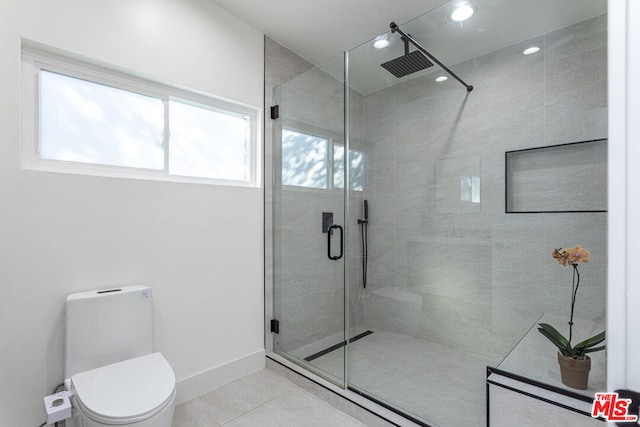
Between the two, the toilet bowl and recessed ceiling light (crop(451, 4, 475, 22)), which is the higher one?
recessed ceiling light (crop(451, 4, 475, 22))

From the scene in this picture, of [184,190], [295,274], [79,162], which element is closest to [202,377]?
[295,274]

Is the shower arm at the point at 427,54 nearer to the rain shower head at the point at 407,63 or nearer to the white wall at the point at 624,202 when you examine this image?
the rain shower head at the point at 407,63

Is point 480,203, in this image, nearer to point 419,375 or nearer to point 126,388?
point 419,375

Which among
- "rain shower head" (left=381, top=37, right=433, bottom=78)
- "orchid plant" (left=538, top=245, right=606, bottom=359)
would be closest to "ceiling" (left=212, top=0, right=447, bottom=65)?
"rain shower head" (left=381, top=37, right=433, bottom=78)

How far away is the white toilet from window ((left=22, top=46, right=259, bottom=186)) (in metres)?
0.73

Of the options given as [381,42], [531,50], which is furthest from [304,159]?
[531,50]

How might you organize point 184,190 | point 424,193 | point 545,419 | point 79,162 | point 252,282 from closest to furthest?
point 545,419, point 79,162, point 184,190, point 424,193, point 252,282

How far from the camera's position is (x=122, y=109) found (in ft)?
6.09

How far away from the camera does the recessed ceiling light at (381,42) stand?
218 centimetres

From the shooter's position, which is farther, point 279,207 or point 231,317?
point 279,207

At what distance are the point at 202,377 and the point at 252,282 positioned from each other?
0.71 meters

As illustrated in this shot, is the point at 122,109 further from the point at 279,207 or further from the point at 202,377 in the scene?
the point at 202,377

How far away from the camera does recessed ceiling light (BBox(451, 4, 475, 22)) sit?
→ 1.89 m

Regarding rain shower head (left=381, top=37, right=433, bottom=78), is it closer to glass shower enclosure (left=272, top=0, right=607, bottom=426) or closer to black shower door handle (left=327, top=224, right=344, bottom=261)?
glass shower enclosure (left=272, top=0, right=607, bottom=426)
